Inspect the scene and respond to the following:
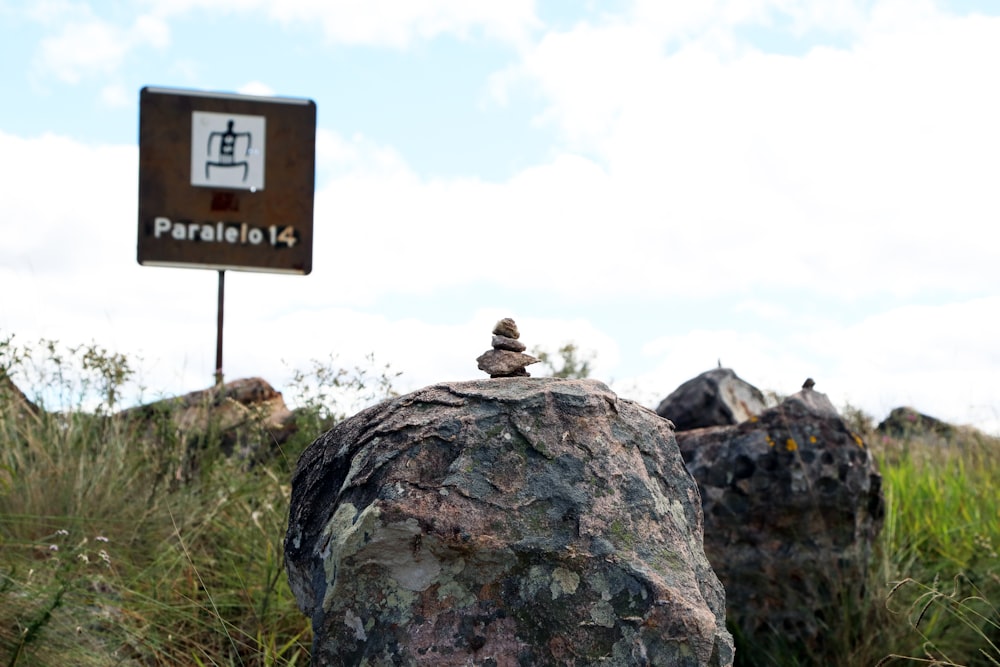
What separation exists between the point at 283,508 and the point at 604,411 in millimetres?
2984

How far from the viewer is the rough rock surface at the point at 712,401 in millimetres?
5531

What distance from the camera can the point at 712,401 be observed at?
556 cm

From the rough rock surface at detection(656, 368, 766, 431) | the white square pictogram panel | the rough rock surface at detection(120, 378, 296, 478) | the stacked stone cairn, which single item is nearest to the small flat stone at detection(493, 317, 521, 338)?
the stacked stone cairn

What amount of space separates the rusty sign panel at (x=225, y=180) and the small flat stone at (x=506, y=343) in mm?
6927

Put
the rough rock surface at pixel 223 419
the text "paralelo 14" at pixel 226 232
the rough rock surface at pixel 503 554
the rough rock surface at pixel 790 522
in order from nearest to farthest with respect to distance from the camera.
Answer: the rough rock surface at pixel 503 554 < the rough rock surface at pixel 790 522 < the rough rock surface at pixel 223 419 < the text "paralelo 14" at pixel 226 232

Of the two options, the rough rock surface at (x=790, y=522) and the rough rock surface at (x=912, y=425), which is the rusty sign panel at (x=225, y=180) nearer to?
the rough rock surface at (x=790, y=522)

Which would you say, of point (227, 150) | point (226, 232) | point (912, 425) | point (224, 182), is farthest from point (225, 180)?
point (912, 425)

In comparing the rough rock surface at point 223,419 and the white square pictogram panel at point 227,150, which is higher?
the white square pictogram panel at point 227,150

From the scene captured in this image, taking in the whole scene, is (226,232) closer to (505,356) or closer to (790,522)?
(790,522)

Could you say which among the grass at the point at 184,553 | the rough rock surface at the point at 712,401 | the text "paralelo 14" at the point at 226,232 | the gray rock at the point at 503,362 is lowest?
the grass at the point at 184,553

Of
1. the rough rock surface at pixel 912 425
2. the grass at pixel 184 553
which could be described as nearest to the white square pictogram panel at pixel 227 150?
the grass at pixel 184 553

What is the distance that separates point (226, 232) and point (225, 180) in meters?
0.48

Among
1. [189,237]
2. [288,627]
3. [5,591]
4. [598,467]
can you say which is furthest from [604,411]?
[189,237]

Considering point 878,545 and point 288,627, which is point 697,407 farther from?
point 288,627
